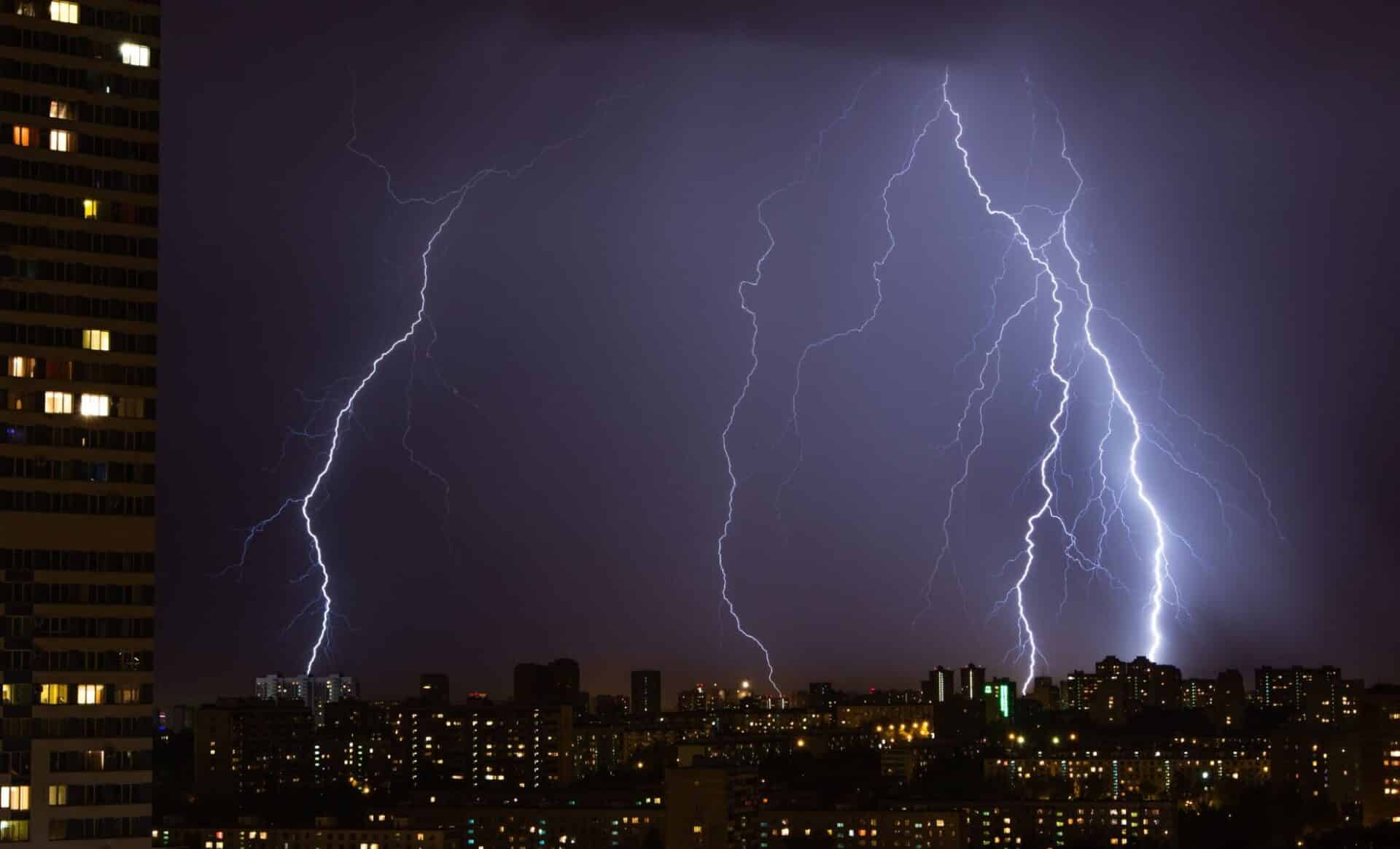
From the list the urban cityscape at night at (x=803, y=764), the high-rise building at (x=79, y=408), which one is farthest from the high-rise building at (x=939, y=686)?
the high-rise building at (x=79, y=408)

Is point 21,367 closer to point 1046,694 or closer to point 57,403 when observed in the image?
point 57,403

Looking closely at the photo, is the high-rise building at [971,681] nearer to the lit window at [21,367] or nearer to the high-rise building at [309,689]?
the high-rise building at [309,689]

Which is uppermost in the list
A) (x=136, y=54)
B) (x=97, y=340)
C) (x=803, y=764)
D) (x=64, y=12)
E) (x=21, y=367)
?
(x=64, y=12)

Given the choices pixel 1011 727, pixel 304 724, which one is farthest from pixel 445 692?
pixel 1011 727

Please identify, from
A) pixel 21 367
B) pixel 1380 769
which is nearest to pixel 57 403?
pixel 21 367

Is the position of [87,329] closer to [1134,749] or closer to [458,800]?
[458,800]

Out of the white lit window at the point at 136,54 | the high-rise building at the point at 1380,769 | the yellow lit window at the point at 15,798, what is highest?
the white lit window at the point at 136,54

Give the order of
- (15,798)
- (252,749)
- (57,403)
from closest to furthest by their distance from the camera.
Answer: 1. (15,798)
2. (57,403)
3. (252,749)
